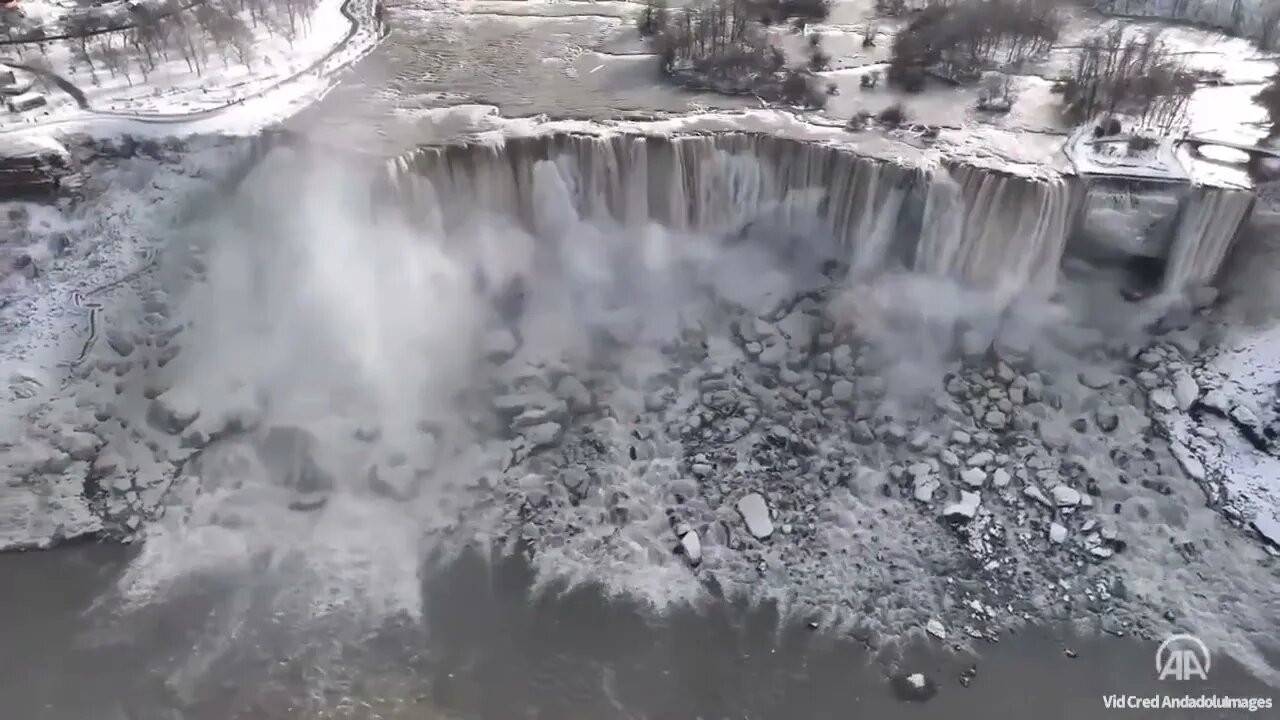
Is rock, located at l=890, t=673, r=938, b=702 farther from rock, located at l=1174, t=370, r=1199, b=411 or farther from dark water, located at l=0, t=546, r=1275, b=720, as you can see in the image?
rock, located at l=1174, t=370, r=1199, b=411

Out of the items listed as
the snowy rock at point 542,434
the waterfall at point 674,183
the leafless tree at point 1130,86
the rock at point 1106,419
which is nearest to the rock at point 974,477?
the rock at point 1106,419

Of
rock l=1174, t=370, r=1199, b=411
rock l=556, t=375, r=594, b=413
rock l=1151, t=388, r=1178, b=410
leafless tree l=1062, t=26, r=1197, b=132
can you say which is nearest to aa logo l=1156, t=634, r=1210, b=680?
rock l=1151, t=388, r=1178, b=410

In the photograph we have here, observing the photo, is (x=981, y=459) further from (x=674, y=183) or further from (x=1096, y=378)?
(x=674, y=183)

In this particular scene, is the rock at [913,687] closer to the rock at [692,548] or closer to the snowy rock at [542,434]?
the rock at [692,548]

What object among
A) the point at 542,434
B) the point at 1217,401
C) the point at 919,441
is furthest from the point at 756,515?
the point at 1217,401

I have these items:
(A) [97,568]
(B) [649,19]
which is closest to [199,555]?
(A) [97,568]

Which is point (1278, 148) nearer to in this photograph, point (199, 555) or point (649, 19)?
point (649, 19)
